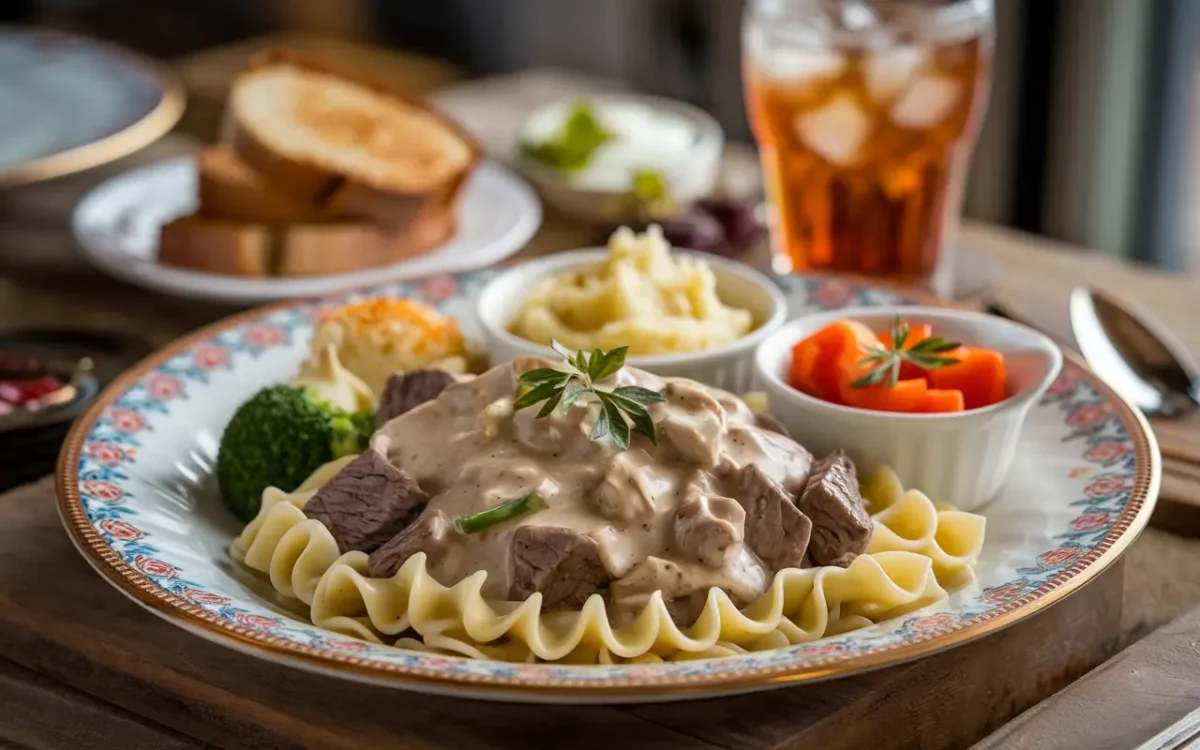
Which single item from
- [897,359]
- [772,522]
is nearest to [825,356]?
[897,359]

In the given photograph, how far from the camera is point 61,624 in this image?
3014mm

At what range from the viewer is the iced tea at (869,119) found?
4.52m

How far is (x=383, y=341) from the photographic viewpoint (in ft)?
12.5

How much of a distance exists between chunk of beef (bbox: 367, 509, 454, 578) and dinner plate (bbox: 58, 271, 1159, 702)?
19 cm

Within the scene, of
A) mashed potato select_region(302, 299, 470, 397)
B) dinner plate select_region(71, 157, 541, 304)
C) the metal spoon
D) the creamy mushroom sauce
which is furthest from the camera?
dinner plate select_region(71, 157, 541, 304)

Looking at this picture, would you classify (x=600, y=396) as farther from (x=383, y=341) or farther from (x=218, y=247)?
(x=218, y=247)

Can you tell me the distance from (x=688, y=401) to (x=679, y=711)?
0.58 meters

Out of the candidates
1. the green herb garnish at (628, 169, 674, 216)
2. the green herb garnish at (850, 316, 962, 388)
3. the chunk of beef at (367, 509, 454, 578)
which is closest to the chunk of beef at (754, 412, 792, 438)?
the green herb garnish at (850, 316, 962, 388)

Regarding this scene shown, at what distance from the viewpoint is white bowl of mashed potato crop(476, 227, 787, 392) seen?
11.9ft

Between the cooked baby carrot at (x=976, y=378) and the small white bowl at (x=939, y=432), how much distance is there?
5 centimetres

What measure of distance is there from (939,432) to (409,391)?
109cm

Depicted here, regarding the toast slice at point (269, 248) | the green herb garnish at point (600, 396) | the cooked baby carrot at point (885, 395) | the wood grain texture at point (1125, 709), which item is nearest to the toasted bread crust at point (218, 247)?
the toast slice at point (269, 248)

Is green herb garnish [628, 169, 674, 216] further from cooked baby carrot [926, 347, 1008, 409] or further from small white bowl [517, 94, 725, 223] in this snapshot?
cooked baby carrot [926, 347, 1008, 409]

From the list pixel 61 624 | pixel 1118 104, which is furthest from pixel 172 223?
pixel 1118 104
